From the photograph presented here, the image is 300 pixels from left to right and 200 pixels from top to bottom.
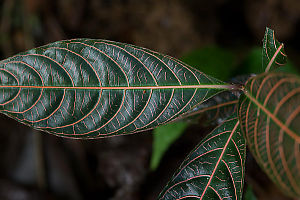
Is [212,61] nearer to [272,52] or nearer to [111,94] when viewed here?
A: [272,52]

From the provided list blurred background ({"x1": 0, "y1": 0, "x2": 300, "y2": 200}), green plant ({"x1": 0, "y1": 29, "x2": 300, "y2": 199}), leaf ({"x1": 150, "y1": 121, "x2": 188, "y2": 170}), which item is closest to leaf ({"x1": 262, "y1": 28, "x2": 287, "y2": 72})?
green plant ({"x1": 0, "y1": 29, "x2": 300, "y2": 199})

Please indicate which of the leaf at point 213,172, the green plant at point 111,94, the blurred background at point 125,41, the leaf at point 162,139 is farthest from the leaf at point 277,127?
the blurred background at point 125,41

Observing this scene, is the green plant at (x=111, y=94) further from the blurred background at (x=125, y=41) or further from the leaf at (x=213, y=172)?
the blurred background at (x=125, y=41)

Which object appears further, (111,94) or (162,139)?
(162,139)

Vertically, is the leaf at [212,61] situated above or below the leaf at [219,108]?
above

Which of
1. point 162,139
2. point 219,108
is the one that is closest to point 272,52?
point 219,108

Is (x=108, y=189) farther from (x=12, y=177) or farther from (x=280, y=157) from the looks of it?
(x=280, y=157)
